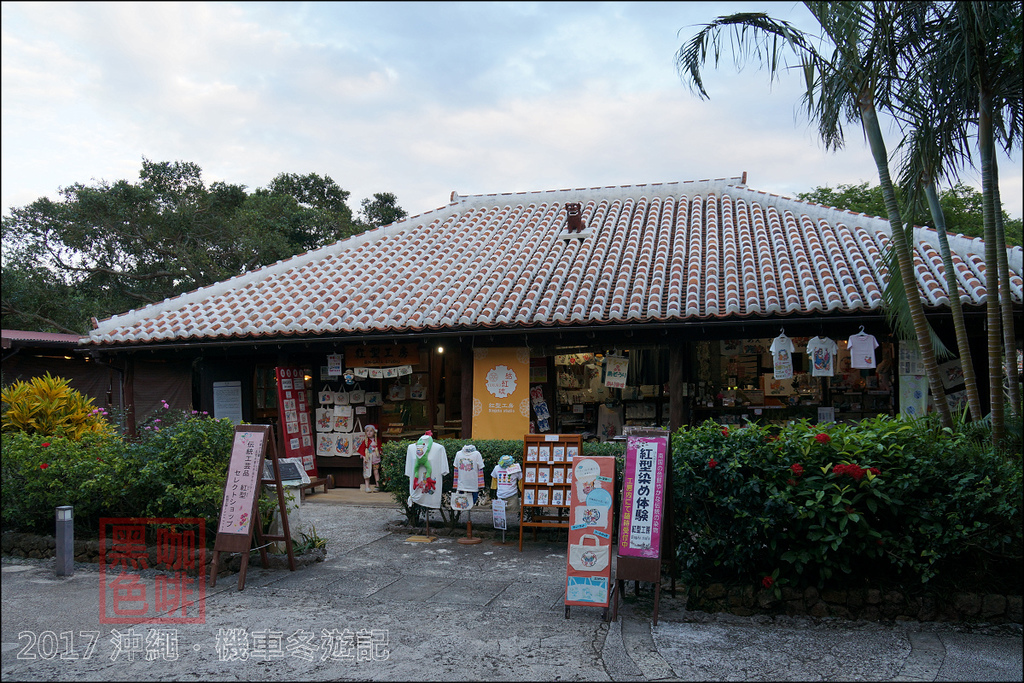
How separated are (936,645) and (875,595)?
0.61 metres

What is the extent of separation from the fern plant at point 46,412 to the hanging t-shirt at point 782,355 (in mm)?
10196

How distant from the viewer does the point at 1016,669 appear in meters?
4.65

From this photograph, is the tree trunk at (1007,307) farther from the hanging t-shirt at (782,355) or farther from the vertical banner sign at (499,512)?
the vertical banner sign at (499,512)

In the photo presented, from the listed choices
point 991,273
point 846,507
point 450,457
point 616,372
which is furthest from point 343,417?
point 991,273

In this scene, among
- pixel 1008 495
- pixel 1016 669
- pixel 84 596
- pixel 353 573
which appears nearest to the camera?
pixel 1016 669

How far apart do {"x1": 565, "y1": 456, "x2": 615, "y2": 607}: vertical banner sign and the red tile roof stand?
457 centimetres

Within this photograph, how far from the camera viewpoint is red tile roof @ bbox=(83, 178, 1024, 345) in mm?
10562

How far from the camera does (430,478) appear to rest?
9.10 meters

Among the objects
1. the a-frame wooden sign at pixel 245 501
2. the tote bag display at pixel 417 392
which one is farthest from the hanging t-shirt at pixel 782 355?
the a-frame wooden sign at pixel 245 501

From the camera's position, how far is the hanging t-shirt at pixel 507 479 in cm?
877

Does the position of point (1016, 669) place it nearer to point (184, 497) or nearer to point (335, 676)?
point (335, 676)

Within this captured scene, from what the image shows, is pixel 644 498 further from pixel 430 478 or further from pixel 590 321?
pixel 590 321

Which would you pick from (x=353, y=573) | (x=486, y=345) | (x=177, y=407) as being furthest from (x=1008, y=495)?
(x=177, y=407)

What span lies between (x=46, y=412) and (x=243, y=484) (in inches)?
201
